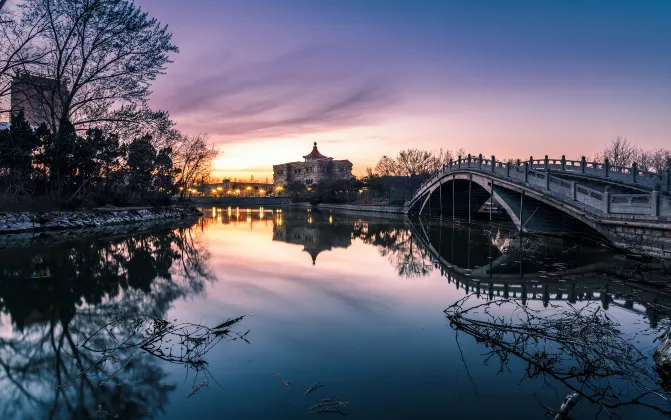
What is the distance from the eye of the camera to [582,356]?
198 inches

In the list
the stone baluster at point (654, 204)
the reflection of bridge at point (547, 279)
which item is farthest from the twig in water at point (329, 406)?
the stone baluster at point (654, 204)

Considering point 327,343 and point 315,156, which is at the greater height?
point 315,156

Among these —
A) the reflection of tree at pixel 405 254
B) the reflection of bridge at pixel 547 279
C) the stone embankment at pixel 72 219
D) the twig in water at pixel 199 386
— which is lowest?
the reflection of tree at pixel 405 254

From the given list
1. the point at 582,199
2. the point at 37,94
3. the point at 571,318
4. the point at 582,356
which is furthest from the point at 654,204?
the point at 37,94

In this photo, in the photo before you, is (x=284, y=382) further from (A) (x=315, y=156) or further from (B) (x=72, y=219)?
(A) (x=315, y=156)

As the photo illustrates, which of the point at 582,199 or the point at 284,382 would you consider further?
the point at 582,199

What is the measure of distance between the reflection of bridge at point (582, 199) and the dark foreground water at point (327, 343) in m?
2.99

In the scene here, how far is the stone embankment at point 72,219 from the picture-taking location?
20.9m

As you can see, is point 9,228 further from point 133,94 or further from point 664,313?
point 664,313

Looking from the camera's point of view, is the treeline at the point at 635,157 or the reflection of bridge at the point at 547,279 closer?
the reflection of bridge at the point at 547,279

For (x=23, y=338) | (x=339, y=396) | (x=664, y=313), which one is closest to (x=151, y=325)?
(x=23, y=338)

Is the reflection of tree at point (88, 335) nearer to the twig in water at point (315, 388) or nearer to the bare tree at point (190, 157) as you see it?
the twig in water at point (315, 388)

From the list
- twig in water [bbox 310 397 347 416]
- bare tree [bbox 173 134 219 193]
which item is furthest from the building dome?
twig in water [bbox 310 397 347 416]

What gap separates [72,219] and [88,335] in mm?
22715
